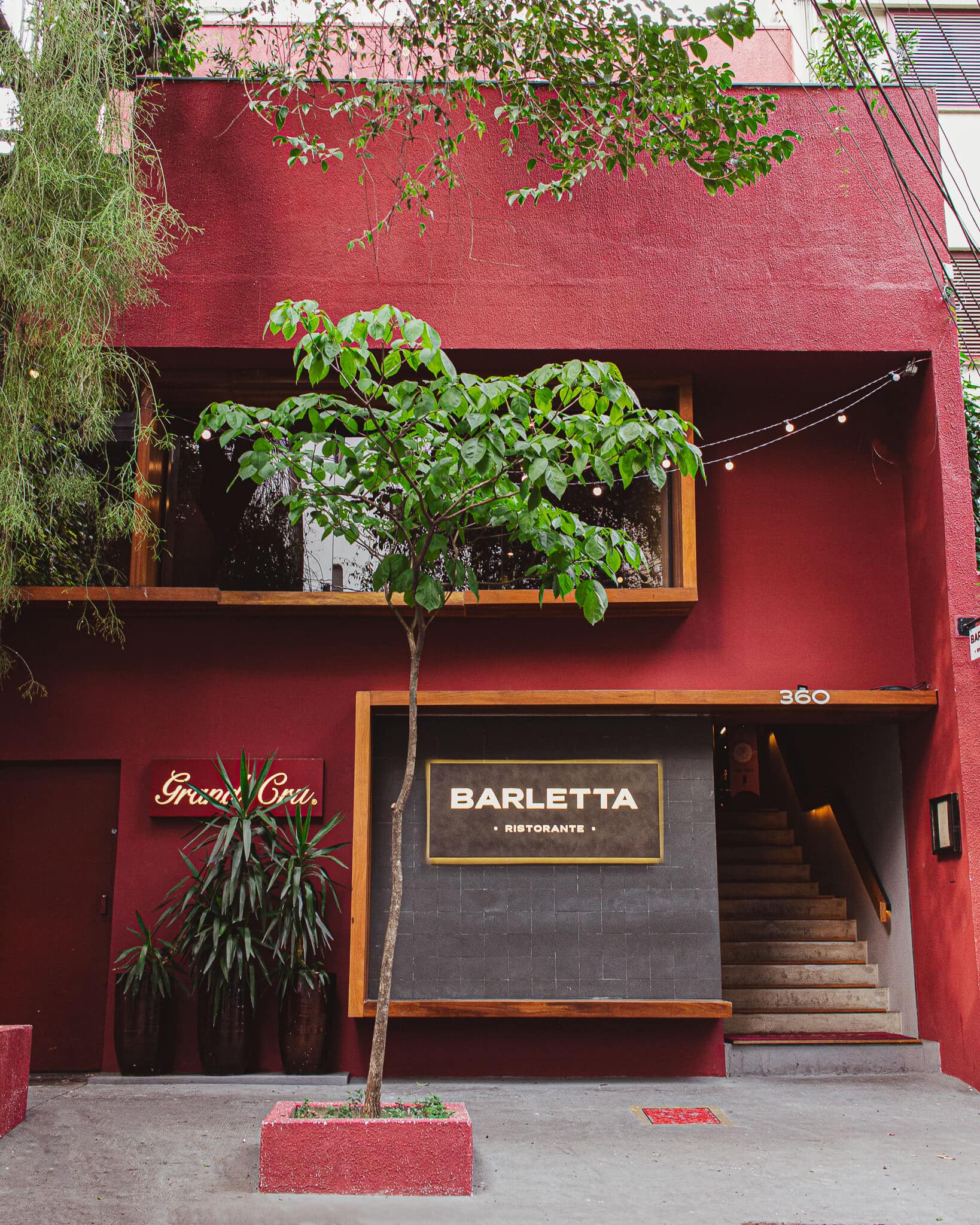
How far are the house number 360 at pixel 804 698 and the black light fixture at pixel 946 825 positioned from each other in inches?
39.7

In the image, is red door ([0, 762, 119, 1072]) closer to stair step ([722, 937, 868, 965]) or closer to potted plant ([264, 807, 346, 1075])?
potted plant ([264, 807, 346, 1075])

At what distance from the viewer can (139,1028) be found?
6.91 m

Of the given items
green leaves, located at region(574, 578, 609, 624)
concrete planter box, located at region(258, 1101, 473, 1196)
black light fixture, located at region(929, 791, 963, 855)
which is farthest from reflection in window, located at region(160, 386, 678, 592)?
concrete planter box, located at region(258, 1101, 473, 1196)

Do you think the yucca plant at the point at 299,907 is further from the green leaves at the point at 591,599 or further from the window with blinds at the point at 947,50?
the window with blinds at the point at 947,50

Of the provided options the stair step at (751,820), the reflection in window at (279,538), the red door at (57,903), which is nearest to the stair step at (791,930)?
the stair step at (751,820)

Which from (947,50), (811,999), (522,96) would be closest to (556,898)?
(811,999)

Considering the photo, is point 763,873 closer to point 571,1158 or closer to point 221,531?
point 571,1158

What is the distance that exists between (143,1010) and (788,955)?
16.4 feet

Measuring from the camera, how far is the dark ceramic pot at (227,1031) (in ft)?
22.7

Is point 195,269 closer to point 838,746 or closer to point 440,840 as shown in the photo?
point 440,840

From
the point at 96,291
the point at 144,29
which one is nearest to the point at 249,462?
the point at 96,291

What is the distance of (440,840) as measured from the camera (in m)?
7.50

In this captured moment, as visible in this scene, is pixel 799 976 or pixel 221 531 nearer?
pixel 221 531

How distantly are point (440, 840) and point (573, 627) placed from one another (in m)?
1.83
